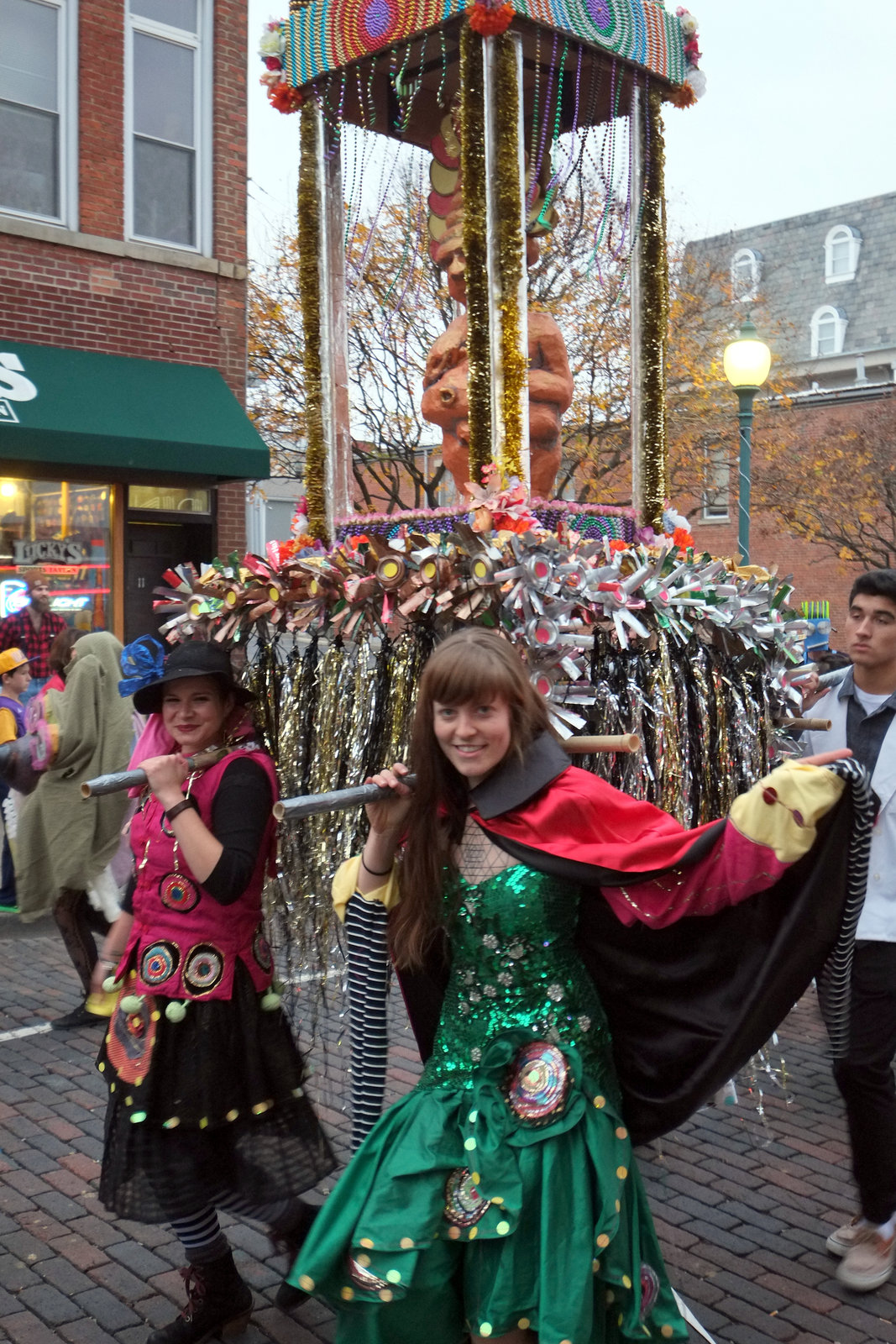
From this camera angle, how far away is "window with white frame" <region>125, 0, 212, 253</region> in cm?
1151

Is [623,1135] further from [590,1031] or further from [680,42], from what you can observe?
[680,42]

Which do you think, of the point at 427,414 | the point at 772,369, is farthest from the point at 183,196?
the point at 772,369

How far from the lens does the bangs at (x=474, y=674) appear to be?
8.11ft

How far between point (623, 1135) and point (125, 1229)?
6.75ft

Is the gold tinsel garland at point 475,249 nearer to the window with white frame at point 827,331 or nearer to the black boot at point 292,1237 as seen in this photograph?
the black boot at point 292,1237

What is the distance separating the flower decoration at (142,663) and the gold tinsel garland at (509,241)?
4.21ft

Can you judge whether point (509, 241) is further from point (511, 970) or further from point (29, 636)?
point (29, 636)

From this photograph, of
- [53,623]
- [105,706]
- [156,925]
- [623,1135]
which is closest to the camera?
[623,1135]

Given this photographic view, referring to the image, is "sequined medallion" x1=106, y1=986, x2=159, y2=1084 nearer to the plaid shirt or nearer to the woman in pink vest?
the woman in pink vest

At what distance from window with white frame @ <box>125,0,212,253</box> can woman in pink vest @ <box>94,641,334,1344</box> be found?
32.3ft

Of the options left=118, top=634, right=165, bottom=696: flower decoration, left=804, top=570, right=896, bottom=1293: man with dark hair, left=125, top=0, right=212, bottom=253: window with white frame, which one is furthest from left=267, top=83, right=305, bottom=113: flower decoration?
left=125, top=0, right=212, bottom=253: window with white frame

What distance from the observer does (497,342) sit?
13.3 ft

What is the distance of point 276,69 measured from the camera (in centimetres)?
468

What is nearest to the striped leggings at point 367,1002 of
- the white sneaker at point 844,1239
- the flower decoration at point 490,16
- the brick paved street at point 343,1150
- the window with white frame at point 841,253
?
the brick paved street at point 343,1150
